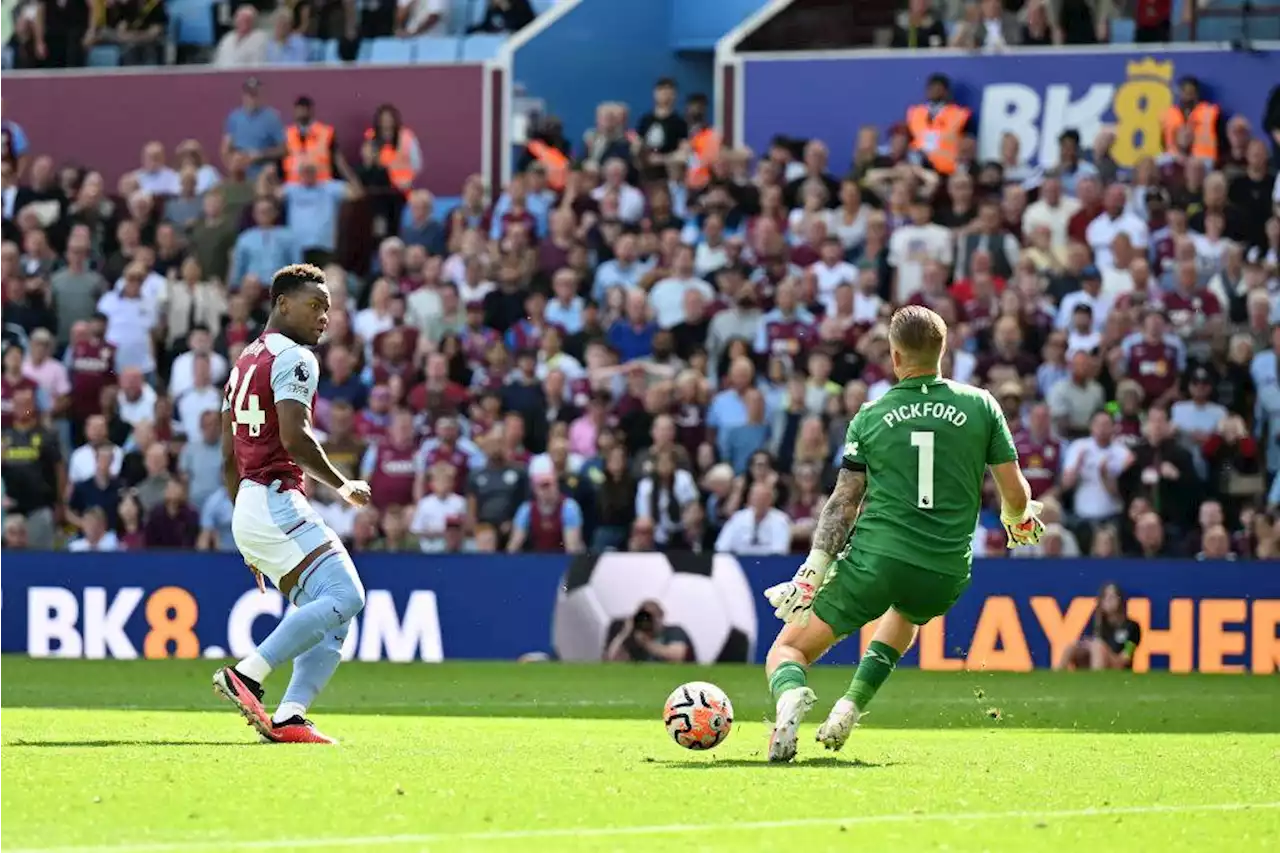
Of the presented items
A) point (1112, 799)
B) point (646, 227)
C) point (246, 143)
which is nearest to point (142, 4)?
point (246, 143)

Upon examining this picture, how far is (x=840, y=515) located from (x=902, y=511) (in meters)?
0.27

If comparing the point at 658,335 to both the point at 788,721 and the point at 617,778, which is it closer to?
the point at 788,721

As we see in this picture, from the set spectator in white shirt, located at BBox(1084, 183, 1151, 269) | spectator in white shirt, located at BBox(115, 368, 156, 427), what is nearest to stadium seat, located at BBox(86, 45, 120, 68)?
spectator in white shirt, located at BBox(115, 368, 156, 427)

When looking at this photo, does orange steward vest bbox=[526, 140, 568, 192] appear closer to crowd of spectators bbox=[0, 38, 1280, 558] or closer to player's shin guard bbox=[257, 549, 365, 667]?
crowd of spectators bbox=[0, 38, 1280, 558]

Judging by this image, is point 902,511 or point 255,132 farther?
point 255,132

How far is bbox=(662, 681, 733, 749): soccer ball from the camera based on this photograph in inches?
448

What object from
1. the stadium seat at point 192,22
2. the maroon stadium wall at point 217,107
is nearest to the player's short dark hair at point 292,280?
the maroon stadium wall at point 217,107

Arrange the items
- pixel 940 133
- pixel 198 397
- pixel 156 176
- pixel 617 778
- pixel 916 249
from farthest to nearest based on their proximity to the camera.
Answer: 1. pixel 156 176
2. pixel 940 133
3. pixel 198 397
4. pixel 916 249
5. pixel 617 778

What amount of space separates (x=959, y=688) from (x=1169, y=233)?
7179mm

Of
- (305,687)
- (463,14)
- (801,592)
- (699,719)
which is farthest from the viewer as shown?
(463,14)

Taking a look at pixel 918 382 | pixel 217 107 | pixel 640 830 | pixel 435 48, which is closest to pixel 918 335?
pixel 918 382

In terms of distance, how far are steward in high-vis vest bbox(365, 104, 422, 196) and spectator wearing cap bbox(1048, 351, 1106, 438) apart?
27.8ft

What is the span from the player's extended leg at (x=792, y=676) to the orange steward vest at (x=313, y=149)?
1788 centimetres

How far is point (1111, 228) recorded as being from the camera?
24.2m
